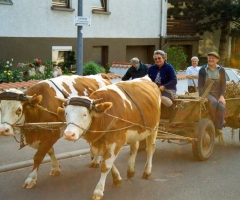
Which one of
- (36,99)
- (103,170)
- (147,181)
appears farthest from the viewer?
(147,181)

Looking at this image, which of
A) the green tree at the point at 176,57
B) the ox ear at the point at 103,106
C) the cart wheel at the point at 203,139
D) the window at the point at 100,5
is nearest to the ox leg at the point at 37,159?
the ox ear at the point at 103,106

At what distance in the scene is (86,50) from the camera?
60.7 feet

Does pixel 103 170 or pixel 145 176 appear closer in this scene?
pixel 103 170

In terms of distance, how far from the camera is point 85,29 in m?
18.3

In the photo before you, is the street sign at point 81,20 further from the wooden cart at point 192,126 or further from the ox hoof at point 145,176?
the ox hoof at point 145,176

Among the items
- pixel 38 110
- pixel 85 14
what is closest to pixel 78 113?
pixel 38 110

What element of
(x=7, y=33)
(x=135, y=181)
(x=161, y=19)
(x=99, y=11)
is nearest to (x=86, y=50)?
(x=99, y=11)

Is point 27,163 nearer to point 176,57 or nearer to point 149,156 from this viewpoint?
point 149,156

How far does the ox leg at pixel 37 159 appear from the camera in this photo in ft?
23.5

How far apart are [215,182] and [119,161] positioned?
2073 mm

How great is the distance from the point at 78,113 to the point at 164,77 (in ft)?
10.7

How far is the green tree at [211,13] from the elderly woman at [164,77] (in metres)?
18.4

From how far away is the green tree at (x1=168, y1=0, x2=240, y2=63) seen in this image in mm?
26219

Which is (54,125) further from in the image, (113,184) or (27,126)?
(113,184)
